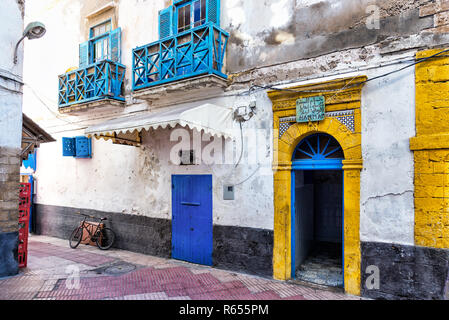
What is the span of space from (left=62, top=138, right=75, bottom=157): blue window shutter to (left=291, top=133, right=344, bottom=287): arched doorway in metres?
8.16

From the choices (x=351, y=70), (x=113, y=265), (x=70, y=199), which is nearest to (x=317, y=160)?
(x=351, y=70)

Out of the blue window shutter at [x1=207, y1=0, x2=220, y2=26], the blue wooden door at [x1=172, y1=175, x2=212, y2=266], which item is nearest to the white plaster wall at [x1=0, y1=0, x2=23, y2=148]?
the blue wooden door at [x1=172, y1=175, x2=212, y2=266]

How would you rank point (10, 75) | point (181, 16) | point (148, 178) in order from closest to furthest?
point (10, 75) < point (181, 16) < point (148, 178)

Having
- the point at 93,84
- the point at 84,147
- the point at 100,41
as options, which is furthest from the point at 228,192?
the point at 100,41

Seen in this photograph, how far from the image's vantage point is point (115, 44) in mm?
9992

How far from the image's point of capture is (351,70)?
5996 mm

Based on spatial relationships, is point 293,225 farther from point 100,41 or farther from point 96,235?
point 100,41

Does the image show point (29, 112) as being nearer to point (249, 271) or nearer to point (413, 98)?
point (249, 271)

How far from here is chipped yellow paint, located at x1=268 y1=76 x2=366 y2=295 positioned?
5816 mm

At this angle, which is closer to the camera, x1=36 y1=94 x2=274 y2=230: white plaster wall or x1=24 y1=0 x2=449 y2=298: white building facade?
x1=24 y1=0 x2=449 y2=298: white building facade

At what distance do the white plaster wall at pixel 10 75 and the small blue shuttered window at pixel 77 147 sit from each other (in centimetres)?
358

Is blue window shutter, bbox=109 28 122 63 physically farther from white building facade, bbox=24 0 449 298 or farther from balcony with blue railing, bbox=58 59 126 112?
balcony with blue railing, bbox=58 59 126 112

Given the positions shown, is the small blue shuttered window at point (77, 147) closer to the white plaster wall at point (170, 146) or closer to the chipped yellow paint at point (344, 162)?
the white plaster wall at point (170, 146)

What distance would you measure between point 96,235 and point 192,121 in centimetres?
573
